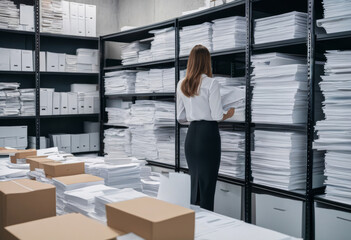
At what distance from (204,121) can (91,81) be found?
300cm

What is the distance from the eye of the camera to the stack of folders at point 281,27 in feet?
8.77

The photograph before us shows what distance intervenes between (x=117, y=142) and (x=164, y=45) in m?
1.41

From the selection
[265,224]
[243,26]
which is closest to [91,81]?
[243,26]

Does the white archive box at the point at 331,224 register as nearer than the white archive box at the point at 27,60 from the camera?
Yes

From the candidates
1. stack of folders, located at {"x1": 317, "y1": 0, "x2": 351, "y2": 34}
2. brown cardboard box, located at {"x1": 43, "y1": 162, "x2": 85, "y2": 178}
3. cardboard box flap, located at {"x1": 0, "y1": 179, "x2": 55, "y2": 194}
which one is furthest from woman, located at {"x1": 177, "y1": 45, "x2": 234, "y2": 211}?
Answer: cardboard box flap, located at {"x1": 0, "y1": 179, "x2": 55, "y2": 194}

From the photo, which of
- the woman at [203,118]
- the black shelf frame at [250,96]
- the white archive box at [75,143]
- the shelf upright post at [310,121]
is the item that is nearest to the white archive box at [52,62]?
the white archive box at [75,143]

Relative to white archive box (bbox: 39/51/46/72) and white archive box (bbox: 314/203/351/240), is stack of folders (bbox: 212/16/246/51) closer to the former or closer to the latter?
white archive box (bbox: 314/203/351/240)

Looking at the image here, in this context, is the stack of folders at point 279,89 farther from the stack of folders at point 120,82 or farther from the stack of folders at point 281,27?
the stack of folders at point 120,82

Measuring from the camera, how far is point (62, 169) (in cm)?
192

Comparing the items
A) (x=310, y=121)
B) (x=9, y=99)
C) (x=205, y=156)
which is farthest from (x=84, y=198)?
(x=9, y=99)

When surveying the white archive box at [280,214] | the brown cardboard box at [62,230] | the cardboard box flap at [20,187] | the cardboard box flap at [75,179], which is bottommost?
the white archive box at [280,214]

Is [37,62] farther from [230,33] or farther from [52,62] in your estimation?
Answer: [230,33]

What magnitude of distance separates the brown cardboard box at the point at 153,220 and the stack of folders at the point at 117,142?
128 inches

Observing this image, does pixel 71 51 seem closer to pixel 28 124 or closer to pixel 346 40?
pixel 28 124
